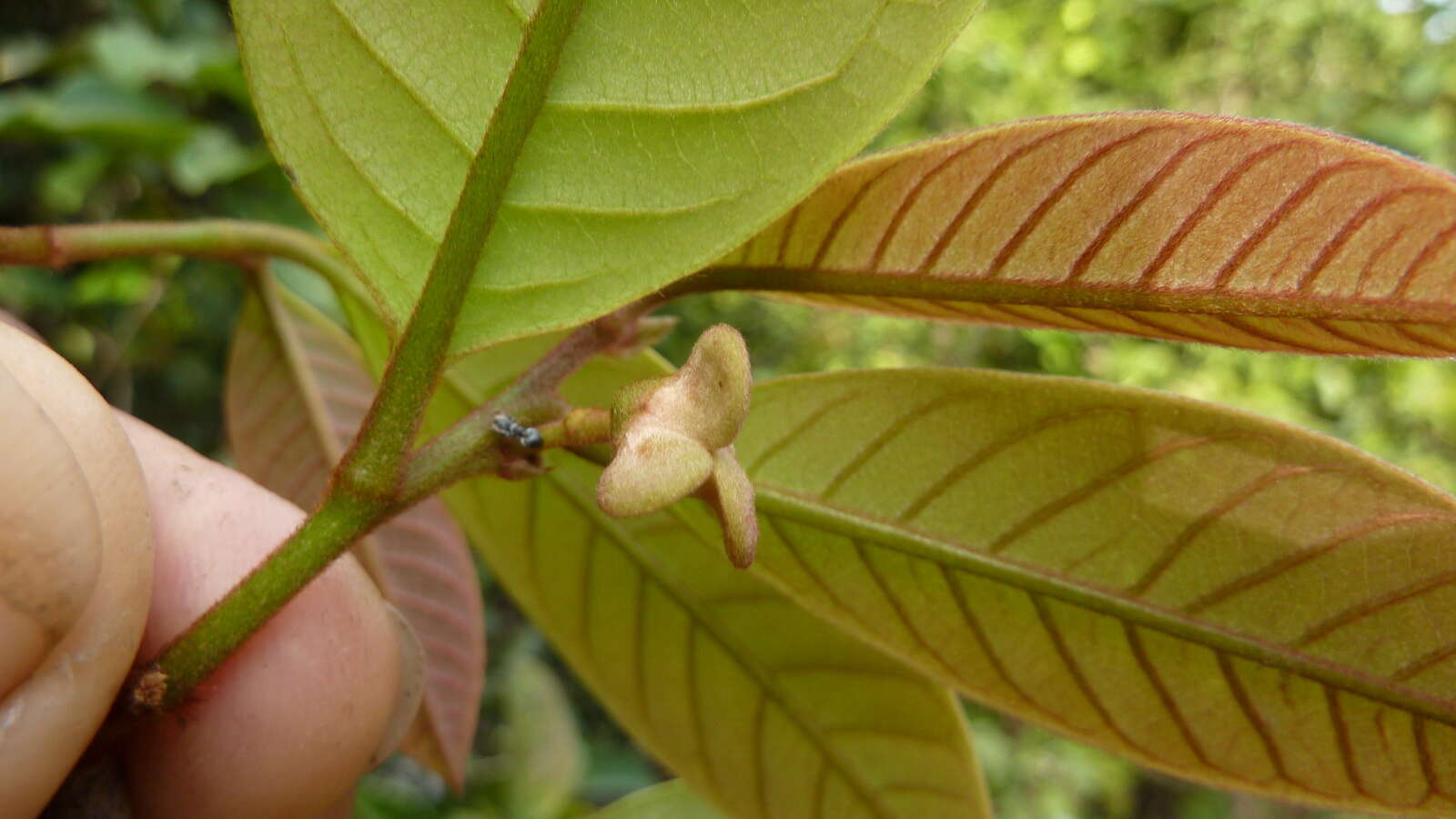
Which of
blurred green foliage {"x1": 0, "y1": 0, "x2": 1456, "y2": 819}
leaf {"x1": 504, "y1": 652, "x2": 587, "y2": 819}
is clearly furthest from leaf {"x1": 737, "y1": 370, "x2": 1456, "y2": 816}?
leaf {"x1": 504, "y1": 652, "x2": 587, "y2": 819}

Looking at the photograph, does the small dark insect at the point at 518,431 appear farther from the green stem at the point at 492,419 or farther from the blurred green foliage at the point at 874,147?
the blurred green foliage at the point at 874,147

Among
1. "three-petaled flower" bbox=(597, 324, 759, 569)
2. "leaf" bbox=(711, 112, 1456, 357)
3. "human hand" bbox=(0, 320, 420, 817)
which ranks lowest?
"human hand" bbox=(0, 320, 420, 817)

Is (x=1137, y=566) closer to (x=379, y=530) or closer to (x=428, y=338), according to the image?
(x=428, y=338)

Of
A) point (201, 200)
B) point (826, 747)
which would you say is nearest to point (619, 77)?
point (826, 747)

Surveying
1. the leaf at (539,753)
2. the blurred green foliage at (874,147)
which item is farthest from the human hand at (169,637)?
the leaf at (539,753)

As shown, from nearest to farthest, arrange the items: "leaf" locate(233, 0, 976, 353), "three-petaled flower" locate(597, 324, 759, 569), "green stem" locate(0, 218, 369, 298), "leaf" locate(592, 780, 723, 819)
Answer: "three-petaled flower" locate(597, 324, 759, 569), "leaf" locate(233, 0, 976, 353), "green stem" locate(0, 218, 369, 298), "leaf" locate(592, 780, 723, 819)

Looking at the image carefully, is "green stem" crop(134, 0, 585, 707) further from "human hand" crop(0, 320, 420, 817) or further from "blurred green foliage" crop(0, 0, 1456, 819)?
"blurred green foliage" crop(0, 0, 1456, 819)
